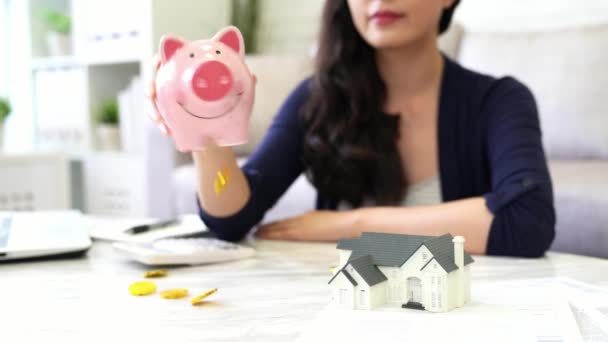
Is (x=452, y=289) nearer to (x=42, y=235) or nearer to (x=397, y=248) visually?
(x=397, y=248)

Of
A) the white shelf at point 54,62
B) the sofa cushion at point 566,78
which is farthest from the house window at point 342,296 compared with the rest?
the white shelf at point 54,62

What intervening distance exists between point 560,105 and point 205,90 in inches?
62.8

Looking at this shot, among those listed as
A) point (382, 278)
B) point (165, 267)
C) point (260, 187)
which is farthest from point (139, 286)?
point (260, 187)

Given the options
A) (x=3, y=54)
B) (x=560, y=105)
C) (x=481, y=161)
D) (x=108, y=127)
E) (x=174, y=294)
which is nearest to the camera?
(x=174, y=294)

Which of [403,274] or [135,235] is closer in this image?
[403,274]

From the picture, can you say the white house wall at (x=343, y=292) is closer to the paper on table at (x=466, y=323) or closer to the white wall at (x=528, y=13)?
the paper on table at (x=466, y=323)

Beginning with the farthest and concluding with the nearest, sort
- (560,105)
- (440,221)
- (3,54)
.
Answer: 1. (3,54)
2. (560,105)
3. (440,221)

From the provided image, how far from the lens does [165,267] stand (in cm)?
81

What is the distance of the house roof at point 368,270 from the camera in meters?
0.57

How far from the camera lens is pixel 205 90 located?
2.15 feet

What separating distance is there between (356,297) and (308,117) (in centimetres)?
69

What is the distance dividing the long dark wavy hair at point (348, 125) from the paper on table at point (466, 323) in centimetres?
60

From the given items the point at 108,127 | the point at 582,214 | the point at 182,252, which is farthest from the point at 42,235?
the point at 108,127

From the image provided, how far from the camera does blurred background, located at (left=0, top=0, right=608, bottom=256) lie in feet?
6.45
